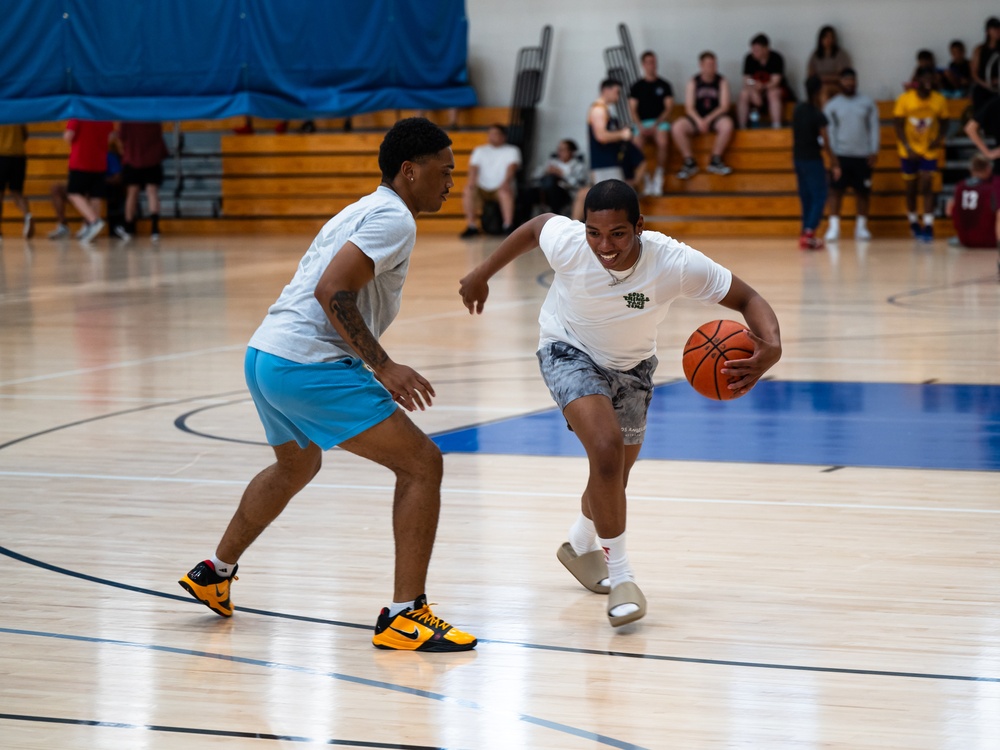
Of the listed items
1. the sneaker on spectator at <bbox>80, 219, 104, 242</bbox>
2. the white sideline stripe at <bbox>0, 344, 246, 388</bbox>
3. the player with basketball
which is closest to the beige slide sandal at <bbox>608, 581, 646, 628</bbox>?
Result: the player with basketball

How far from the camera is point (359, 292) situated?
369 cm

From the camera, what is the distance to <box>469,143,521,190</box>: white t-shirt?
20.0 m

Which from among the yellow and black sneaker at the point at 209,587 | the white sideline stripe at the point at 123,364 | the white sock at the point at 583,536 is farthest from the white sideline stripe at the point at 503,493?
the white sideline stripe at the point at 123,364

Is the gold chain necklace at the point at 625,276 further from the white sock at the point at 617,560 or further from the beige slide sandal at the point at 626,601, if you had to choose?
the beige slide sandal at the point at 626,601

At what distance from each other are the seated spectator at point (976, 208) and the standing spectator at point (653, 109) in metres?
4.37

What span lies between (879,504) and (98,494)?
120 inches

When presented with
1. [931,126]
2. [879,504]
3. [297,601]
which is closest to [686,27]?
[931,126]

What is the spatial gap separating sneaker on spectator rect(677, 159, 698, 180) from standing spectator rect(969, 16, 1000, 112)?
3.83 metres

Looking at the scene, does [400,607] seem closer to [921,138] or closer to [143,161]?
[921,138]

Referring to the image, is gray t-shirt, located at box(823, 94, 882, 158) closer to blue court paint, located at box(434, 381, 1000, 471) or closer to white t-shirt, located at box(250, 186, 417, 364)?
blue court paint, located at box(434, 381, 1000, 471)

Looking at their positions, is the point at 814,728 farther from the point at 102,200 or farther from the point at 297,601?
the point at 102,200

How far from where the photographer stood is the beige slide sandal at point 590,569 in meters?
4.29

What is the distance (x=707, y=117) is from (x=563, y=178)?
219 centimetres

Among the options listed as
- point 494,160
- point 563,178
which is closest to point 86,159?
point 494,160
